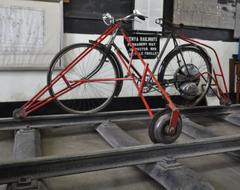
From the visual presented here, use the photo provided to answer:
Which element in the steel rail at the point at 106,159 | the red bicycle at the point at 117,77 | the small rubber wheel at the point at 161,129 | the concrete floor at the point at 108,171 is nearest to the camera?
the steel rail at the point at 106,159

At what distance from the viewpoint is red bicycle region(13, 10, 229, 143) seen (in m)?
1.87

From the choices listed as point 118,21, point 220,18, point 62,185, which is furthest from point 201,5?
point 62,185

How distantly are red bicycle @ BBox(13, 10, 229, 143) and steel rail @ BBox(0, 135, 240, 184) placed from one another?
103mm

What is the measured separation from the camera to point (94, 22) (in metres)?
3.16

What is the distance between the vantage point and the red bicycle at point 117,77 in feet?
6.12

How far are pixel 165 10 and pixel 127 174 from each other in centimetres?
239

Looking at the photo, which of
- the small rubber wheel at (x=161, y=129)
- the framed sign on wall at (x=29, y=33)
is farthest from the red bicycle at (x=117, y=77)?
the framed sign on wall at (x=29, y=33)

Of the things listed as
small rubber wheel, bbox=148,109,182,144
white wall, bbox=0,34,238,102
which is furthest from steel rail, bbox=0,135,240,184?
white wall, bbox=0,34,238,102

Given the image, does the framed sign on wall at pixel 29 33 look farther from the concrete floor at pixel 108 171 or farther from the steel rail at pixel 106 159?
the steel rail at pixel 106 159

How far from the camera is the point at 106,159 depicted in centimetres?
157

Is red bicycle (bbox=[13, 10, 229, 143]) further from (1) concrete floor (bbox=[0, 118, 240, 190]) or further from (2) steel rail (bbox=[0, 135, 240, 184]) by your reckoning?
(1) concrete floor (bbox=[0, 118, 240, 190])

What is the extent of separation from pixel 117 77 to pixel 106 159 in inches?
41.2

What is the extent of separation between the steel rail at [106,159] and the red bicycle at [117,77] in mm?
103

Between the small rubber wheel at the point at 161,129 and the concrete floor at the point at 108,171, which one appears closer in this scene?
the concrete floor at the point at 108,171
